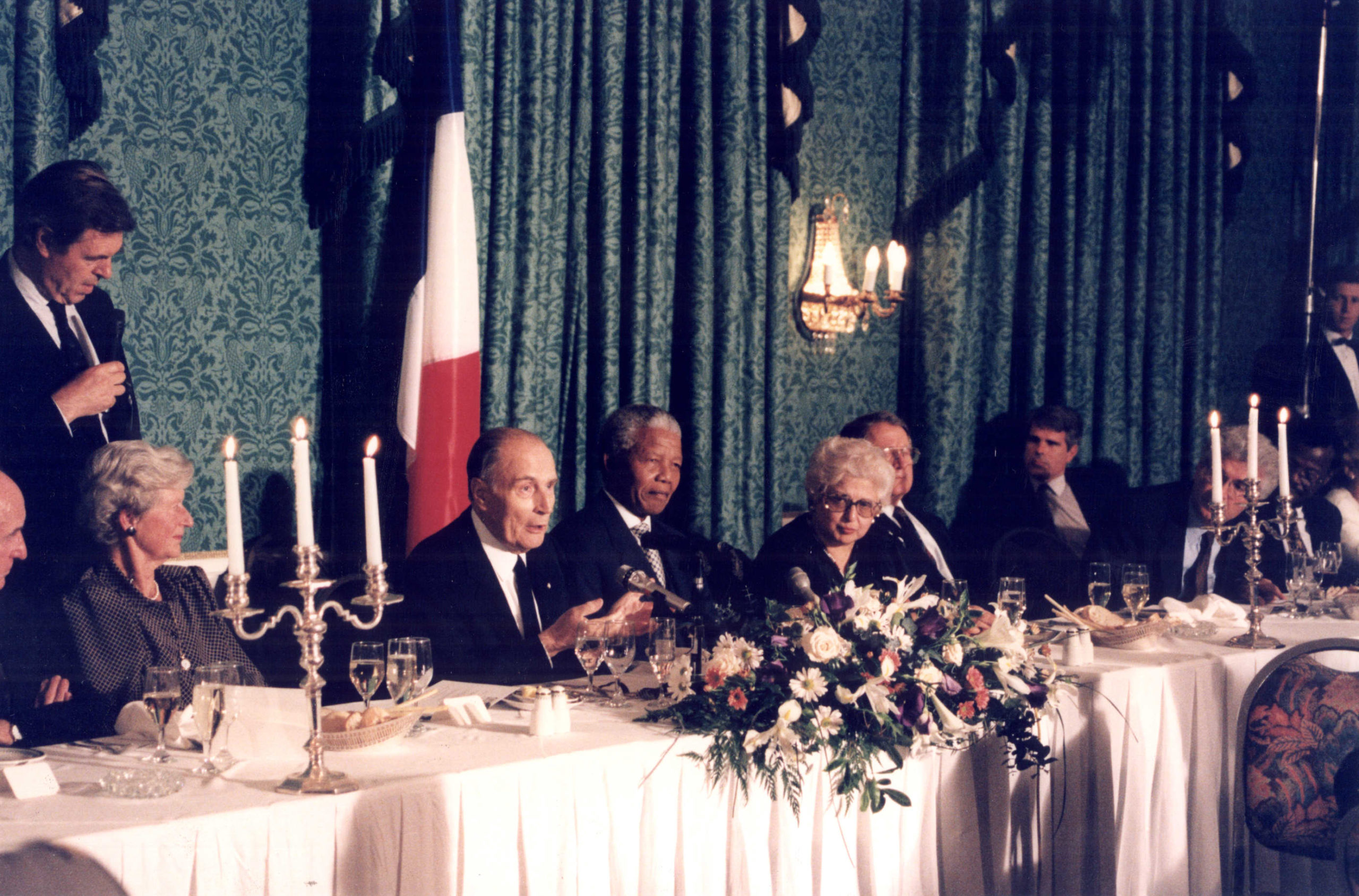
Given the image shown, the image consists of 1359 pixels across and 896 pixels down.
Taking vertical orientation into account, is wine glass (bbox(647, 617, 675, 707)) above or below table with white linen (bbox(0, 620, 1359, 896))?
above

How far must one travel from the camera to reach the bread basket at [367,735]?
91.5 inches

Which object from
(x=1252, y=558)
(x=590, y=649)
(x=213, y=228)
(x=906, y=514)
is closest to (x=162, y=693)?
(x=590, y=649)

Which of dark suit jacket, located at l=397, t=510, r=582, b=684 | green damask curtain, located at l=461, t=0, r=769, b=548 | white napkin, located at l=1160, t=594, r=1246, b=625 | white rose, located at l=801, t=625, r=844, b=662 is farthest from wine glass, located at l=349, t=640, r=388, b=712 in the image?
white napkin, located at l=1160, t=594, r=1246, b=625

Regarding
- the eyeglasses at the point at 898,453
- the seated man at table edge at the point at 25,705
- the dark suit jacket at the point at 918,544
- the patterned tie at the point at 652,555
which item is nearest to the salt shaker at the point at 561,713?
the seated man at table edge at the point at 25,705

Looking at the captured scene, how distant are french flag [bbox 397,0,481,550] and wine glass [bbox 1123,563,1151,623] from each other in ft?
6.58

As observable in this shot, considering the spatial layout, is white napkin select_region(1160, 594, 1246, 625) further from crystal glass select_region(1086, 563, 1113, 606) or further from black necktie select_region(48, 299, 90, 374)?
black necktie select_region(48, 299, 90, 374)

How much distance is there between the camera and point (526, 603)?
3561mm

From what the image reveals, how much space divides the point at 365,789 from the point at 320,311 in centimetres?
246

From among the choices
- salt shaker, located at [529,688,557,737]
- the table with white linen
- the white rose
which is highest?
the white rose

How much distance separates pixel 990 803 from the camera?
2.96 m

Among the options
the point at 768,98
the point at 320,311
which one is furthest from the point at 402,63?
the point at 768,98

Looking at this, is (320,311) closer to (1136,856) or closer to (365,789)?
(365,789)

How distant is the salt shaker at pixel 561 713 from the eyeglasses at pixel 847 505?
1.44 m

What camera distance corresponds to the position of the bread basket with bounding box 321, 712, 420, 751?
232 centimetres
